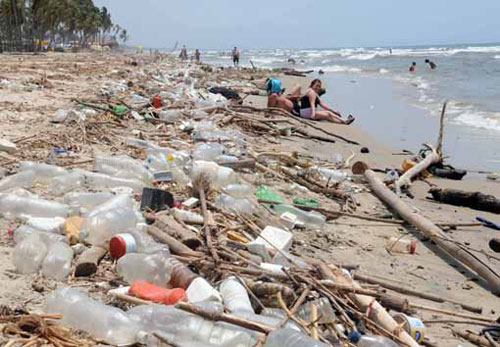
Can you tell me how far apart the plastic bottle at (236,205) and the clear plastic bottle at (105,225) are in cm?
100

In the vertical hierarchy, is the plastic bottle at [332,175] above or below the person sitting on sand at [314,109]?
below

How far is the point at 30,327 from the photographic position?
2.32 metres

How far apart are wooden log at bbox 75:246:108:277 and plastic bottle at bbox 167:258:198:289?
46cm

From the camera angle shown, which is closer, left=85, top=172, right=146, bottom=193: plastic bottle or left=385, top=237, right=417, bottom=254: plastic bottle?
left=385, top=237, right=417, bottom=254: plastic bottle

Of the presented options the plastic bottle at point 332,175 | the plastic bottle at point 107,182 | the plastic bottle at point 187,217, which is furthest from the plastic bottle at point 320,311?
the plastic bottle at point 332,175

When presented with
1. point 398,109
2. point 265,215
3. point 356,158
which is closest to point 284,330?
point 265,215

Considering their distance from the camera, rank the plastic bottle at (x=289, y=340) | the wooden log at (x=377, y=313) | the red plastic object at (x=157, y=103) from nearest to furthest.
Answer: the plastic bottle at (x=289, y=340) → the wooden log at (x=377, y=313) → the red plastic object at (x=157, y=103)

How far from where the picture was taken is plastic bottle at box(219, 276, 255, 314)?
8.61 ft

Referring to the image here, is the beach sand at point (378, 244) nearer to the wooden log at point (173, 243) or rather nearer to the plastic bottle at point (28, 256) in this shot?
the plastic bottle at point (28, 256)

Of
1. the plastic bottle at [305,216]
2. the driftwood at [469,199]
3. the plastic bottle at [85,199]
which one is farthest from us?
the driftwood at [469,199]

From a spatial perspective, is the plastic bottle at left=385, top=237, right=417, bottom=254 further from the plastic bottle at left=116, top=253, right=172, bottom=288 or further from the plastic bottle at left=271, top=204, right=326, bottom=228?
the plastic bottle at left=116, top=253, right=172, bottom=288

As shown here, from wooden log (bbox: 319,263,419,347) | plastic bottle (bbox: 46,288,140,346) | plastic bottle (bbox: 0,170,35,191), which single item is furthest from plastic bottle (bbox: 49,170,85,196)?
wooden log (bbox: 319,263,419,347)

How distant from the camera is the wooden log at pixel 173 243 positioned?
3180 millimetres

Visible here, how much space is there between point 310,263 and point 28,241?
1799 mm
